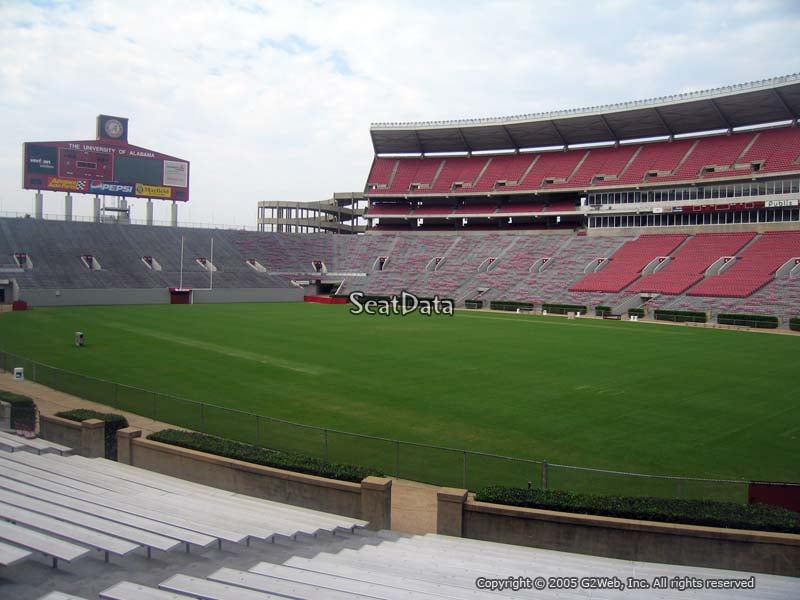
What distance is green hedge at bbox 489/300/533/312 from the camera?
6114cm

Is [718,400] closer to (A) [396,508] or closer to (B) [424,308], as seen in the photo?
(A) [396,508]

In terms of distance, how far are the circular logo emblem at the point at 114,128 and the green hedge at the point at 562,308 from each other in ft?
158

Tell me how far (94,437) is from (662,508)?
11359 millimetres

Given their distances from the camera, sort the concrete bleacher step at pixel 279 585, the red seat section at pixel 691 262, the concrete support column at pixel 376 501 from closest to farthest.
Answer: the concrete bleacher step at pixel 279 585
the concrete support column at pixel 376 501
the red seat section at pixel 691 262

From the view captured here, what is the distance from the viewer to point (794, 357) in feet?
102

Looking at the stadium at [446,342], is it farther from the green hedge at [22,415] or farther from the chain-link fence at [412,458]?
the green hedge at [22,415]

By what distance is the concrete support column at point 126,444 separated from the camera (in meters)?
13.2

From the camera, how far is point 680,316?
169 feet

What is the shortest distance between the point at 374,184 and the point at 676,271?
46537 millimetres

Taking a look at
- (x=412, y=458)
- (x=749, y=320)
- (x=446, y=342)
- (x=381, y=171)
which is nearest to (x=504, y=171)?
(x=381, y=171)

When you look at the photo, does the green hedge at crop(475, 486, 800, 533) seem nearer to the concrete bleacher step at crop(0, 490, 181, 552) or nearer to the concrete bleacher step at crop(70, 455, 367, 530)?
the concrete bleacher step at crop(70, 455, 367, 530)

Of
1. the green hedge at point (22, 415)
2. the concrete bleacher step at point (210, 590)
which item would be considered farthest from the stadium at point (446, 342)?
the green hedge at point (22, 415)

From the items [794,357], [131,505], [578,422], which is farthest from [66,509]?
[794,357]

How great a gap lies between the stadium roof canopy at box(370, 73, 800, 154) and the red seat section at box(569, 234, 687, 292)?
1394 cm
